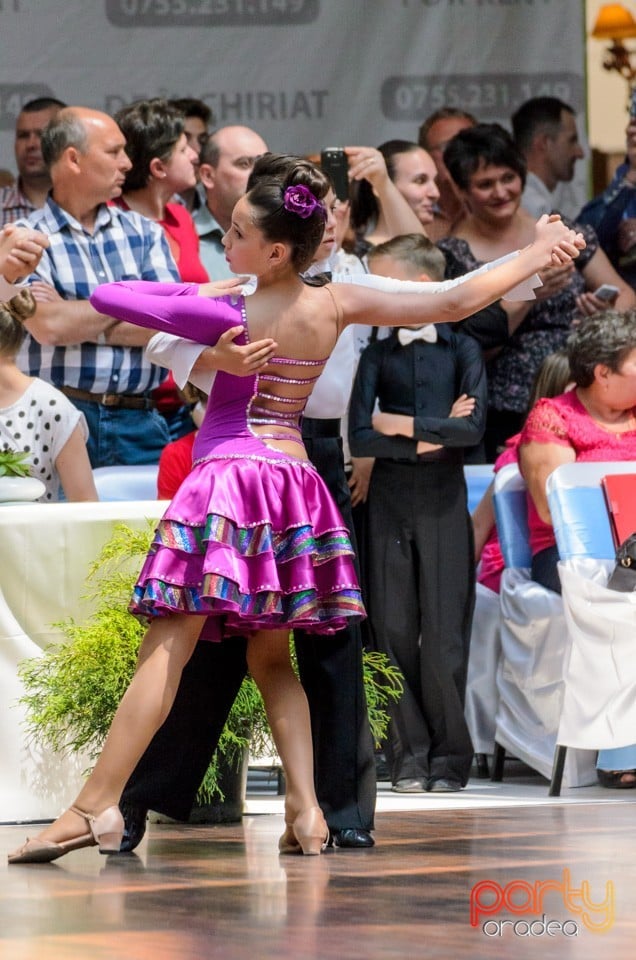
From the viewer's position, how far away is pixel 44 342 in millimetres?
5285

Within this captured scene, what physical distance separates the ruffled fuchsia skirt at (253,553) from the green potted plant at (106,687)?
2.08ft

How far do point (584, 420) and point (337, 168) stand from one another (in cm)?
109

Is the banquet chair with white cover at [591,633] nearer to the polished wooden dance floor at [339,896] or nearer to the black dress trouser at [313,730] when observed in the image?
the polished wooden dance floor at [339,896]

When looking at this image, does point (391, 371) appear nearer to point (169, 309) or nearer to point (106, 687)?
point (106, 687)

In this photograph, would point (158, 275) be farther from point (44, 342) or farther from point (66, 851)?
point (66, 851)

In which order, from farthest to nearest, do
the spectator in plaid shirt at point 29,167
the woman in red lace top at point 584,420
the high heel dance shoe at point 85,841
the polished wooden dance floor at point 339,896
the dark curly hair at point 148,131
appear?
1. the spectator in plaid shirt at point 29,167
2. the dark curly hair at point 148,131
3. the woman in red lace top at point 584,420
4. the high heel dance shoe at point 85,841
5. the polished wooden dance floor at point 339,896

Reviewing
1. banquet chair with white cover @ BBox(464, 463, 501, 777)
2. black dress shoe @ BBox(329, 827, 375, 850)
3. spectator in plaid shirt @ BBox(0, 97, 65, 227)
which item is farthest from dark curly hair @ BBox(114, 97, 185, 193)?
black dress shoe @ BBox(329, 827, 375, 850)

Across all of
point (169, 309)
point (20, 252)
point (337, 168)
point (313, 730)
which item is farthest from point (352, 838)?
point (337, 168)

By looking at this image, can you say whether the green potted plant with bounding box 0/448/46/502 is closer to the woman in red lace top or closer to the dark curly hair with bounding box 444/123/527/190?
the woman in red lace top

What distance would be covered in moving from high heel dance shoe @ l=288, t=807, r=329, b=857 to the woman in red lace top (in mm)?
1892

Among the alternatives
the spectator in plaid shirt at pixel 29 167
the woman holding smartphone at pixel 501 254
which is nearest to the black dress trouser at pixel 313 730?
the woman holding smartphone at pixel 501 254

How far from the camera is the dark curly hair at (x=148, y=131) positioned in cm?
586

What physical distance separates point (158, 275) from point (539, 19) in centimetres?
231

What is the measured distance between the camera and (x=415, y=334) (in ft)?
17.3
